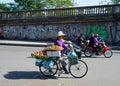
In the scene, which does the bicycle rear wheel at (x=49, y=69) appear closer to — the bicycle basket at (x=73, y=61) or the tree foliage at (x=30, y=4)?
the bicycle basket at (x=73, y=61)

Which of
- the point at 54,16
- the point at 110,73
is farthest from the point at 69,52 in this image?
the point at 54,16

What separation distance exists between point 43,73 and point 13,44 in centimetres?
1997

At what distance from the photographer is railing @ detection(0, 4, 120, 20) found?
115 feet

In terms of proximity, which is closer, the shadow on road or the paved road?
the paved road

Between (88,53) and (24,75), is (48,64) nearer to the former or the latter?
(24,75)

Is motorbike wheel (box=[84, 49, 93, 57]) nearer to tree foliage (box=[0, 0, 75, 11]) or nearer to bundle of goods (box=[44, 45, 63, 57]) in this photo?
bundle of goods (box=[44, 45, 63, 57])

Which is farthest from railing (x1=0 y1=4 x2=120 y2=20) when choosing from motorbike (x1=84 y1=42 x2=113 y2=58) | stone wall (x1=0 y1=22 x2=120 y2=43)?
motorbike (x1=84 y1=42 x2=113 y2=58)

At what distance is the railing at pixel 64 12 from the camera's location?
115 feet

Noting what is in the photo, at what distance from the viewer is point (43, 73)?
14.6 metres

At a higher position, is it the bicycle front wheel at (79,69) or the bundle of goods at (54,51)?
the bundle of goods at (54,51)

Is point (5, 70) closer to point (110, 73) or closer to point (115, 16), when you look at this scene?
point (110, 73)

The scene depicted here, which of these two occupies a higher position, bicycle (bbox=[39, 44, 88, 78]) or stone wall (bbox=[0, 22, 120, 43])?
bicycle (bbox=[39, 44, 88, 78])

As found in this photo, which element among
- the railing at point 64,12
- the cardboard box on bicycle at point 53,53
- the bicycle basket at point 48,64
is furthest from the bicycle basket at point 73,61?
the railing at point 64,12

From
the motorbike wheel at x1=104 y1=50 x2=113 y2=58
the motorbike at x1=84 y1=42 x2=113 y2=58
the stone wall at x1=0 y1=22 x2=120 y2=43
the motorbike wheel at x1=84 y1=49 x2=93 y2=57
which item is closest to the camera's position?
the motorbike wheel at x1=104 y1=50 x2=113 y2=58
